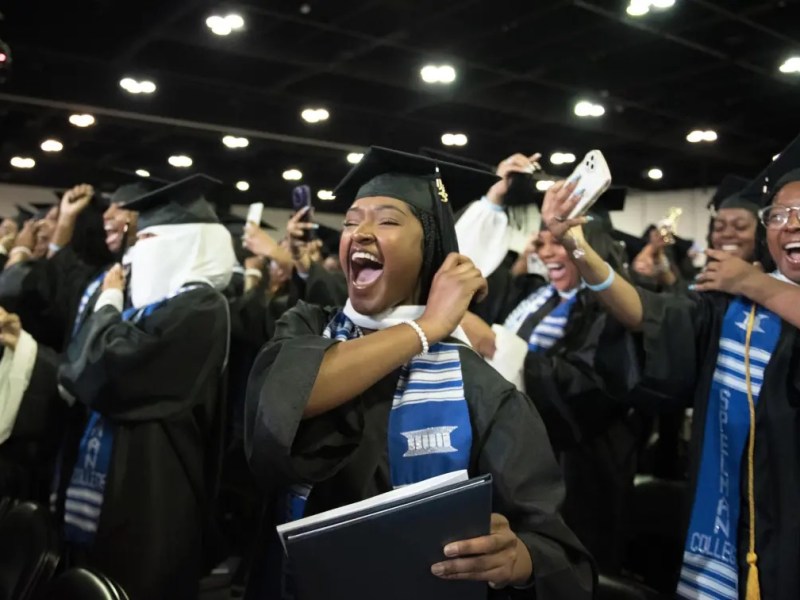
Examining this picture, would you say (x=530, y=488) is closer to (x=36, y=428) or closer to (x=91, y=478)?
(x=91, y=478)

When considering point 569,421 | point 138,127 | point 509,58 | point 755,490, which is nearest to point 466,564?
point 755,490

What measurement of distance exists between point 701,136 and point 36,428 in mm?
8641

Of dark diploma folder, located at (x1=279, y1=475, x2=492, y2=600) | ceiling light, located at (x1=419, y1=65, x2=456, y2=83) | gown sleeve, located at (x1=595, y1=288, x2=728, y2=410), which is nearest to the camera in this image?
dark diploma folder, located at (x1=279, y1=475, x2=492, y2=600)

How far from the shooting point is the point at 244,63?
7082mm

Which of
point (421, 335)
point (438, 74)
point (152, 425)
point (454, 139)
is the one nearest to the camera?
point (421, 335)

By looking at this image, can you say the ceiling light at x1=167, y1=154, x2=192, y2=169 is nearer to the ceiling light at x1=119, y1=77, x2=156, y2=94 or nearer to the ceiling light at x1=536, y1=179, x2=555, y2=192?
the ceiling light at x1=119, y1=77, x2=156, y2=94

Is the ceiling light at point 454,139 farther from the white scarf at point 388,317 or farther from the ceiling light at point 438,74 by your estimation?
the white scarf at point 388,317

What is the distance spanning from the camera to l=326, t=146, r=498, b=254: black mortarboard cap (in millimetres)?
1727

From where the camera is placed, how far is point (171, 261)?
3158 millimetres

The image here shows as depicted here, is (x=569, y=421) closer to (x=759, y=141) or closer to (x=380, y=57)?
(x=380, y=57)

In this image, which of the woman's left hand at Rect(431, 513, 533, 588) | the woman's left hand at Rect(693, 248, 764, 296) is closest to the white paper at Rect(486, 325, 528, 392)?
the woman's left hand at Rect(693, 248, 764, 296)

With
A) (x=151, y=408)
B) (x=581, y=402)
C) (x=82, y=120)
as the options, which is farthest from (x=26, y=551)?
(x=82, y=120)

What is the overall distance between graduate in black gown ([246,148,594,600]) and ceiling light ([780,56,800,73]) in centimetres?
621

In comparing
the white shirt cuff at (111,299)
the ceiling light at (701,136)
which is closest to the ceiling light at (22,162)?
the white shirt cuff at (111,299)
